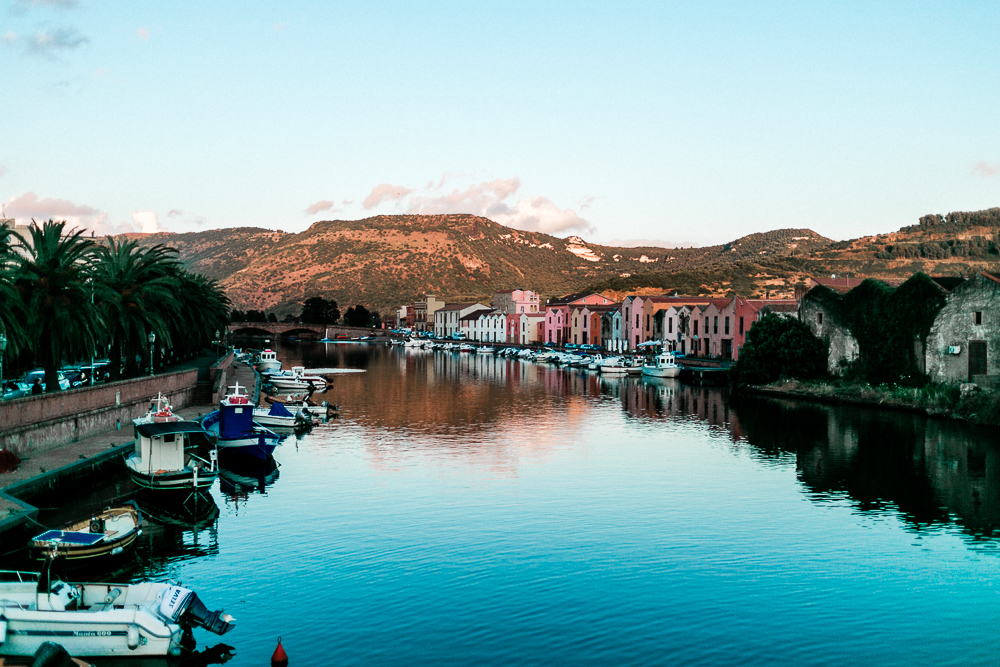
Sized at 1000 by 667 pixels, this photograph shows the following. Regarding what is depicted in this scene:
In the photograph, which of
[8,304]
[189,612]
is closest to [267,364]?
[8,304]

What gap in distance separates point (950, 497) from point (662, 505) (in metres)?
13.7

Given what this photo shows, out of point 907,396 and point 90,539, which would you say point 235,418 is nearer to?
point 90,539

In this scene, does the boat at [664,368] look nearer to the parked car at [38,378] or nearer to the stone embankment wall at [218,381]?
the stone embankment wall at [218,381]

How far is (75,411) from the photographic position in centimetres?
4547

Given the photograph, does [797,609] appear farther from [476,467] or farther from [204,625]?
[476,467]

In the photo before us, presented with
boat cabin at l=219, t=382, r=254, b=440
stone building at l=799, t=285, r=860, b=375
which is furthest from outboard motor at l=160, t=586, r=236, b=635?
stone building at l=799, t=285, r=860, b=375

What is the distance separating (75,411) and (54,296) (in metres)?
7.13

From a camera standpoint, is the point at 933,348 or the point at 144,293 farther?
the point at 933,348

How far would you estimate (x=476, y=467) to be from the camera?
47.0 meters

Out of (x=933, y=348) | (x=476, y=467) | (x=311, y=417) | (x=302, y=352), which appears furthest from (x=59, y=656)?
(x=302, y=352)

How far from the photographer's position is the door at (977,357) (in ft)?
217

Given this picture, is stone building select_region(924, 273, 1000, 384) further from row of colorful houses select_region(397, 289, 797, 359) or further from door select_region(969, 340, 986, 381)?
row of colorful houses select_region(397, 289, 797, 359)

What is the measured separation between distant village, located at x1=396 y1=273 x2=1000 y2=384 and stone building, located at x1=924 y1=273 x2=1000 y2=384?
0.07 metres

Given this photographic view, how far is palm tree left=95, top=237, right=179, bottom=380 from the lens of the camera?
190 feet
